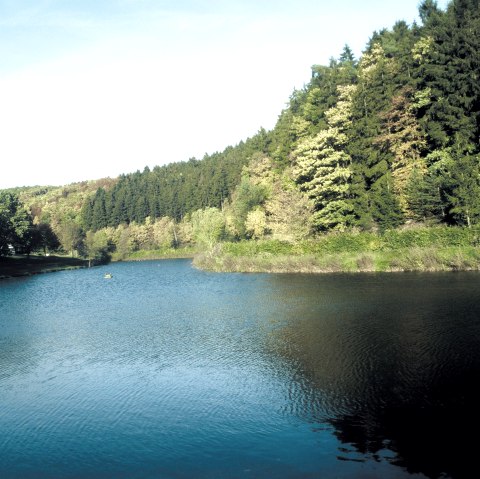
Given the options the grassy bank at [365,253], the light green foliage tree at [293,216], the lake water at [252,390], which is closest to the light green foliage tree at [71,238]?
the grassy bank at [365,253]

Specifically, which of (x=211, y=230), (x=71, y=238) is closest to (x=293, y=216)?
(x=211, y=230)

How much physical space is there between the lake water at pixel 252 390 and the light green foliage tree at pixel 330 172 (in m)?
24.2

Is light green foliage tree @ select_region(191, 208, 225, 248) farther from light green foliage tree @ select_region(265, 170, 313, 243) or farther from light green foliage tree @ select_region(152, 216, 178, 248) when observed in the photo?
light green foliage tree @ select_region(152, 216, 178, 248)

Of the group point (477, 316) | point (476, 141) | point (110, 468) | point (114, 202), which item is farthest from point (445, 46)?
point (114, 202)

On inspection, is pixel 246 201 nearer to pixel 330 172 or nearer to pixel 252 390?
pixel 330 172

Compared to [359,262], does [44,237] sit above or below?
above

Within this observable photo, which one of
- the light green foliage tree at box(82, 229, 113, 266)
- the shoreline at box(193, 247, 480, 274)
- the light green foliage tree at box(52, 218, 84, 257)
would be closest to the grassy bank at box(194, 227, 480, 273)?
the shoreline at box(193, 247, 480, 274)

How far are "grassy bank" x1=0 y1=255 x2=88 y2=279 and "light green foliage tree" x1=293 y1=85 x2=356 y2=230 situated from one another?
5323cm

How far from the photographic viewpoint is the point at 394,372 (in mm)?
17875

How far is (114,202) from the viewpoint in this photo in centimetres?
14525

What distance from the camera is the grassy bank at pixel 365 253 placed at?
143 feet

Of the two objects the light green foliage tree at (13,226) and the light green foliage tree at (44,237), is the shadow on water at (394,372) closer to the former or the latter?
the light green foliage tree at (13,226)

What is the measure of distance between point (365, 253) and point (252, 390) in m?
35.4

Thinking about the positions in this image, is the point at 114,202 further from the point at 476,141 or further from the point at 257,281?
the point at 476,141
